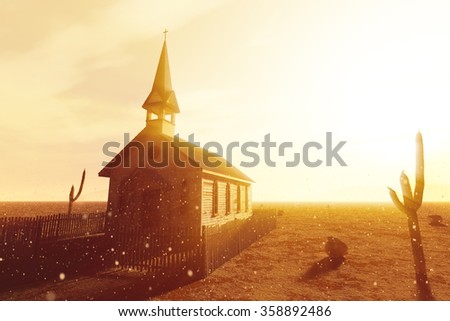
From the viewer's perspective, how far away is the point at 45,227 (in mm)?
16062

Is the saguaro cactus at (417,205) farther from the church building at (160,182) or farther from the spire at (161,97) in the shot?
the spire at (161,97)

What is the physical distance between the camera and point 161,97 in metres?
20.4

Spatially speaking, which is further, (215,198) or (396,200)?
(215,198)

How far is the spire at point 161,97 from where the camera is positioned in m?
20.2

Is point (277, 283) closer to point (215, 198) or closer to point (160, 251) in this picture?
point (160, 251)

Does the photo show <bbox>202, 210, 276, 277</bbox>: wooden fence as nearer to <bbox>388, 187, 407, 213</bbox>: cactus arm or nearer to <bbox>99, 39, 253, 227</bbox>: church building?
<bbox>99, 39, 253, 227</bbox>: church building

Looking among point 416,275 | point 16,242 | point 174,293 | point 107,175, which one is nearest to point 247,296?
point 174,293

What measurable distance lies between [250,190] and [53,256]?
21314mm

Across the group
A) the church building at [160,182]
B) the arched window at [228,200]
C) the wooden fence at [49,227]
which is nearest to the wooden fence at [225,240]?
the church building at [160,182]

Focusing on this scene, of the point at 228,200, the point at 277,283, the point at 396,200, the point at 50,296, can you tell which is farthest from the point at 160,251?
the point at 228,200

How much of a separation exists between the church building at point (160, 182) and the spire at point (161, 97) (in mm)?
71

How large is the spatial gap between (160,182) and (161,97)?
6.80m

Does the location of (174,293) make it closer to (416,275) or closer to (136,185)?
(416,275)

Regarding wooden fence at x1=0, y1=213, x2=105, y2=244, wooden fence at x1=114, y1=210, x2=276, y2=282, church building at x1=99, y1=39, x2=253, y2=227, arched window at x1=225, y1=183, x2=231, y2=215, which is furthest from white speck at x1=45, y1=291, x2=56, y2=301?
arched window at x1=225, y1=183, x2=231, y2=215
